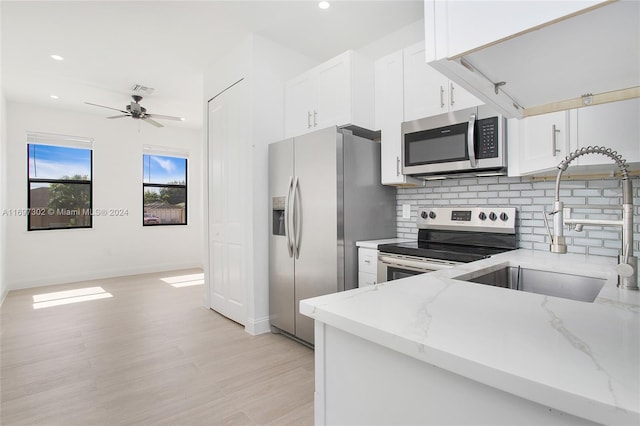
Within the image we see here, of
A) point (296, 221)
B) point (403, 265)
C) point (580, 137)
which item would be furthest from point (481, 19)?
point (296, 221)

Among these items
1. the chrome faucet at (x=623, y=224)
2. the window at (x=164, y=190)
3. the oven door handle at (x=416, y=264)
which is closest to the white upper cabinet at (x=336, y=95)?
the oven door handle at (x=416, y=264)

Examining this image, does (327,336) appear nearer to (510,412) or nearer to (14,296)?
(510,412)

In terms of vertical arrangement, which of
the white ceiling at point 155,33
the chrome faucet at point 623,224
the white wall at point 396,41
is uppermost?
the white ceiling at point 155,33

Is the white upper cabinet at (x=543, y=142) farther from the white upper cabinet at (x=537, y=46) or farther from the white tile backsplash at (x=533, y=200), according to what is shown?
the white upper cabinet at (x=537, y=46)

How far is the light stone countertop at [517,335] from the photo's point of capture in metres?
0.48

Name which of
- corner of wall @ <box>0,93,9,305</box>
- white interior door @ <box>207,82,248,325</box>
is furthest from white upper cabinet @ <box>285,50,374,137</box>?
corner of wall @ <box>0,93,9,305</box>

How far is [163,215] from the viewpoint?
6566mm

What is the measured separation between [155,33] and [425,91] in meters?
2.59

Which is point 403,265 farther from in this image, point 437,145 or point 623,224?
point 623,224

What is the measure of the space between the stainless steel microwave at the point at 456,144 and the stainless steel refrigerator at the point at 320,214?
396 millimetres

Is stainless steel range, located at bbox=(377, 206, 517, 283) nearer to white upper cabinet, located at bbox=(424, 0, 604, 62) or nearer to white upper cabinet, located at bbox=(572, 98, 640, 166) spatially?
white upper cabinet, located at bbox=(572, 98, 640, 166)

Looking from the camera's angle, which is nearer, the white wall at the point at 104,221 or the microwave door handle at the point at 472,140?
the microwave door handle at the point at 472,140

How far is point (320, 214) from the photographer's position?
2775mm

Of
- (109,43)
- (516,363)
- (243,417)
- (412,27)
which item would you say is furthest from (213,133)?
(516,363)
